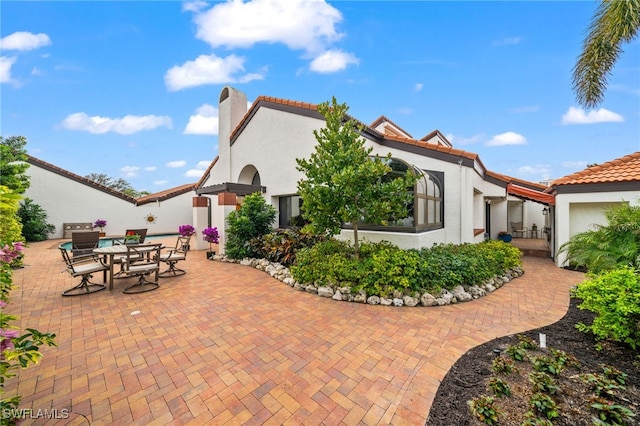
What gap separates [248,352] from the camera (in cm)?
425

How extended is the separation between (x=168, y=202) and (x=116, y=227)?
4.30 metres

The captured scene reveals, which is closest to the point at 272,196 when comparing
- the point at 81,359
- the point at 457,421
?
the point at 81,359

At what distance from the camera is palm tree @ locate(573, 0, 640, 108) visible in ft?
26.7

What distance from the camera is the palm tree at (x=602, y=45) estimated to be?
8148 millimetres

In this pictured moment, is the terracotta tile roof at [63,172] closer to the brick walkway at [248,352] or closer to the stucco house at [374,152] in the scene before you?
the stucco house at [374,152]

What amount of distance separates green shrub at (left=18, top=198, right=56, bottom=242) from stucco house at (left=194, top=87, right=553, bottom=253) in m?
10.7

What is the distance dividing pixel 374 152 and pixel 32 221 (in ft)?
72.3

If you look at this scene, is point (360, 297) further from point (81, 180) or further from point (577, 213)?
point (81, 180)

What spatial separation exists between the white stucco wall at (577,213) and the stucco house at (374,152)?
55.4 inches

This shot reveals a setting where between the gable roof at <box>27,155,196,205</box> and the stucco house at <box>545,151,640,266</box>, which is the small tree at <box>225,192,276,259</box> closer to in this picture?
the stucco house at <box>545,151,640,266</box>

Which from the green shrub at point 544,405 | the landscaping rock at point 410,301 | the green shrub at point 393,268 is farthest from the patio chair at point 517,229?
the green shrub at point 544,405

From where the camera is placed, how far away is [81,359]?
4023mm

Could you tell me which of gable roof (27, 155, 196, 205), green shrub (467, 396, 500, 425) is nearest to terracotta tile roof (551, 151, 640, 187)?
green shrub (467, 396, 500, 425)

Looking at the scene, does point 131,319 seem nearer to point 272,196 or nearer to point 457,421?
point 457,421
